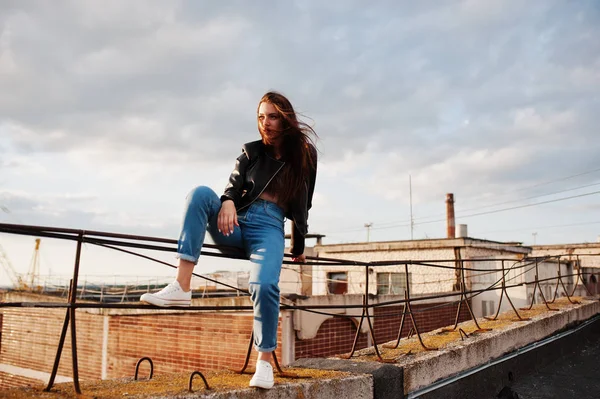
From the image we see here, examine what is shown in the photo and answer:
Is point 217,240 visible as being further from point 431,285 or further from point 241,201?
point 431,285

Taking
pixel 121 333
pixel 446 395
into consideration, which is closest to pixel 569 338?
pixel 446 395

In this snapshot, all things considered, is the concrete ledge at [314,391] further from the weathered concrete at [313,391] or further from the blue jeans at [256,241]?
the blue jeans at [256,241]

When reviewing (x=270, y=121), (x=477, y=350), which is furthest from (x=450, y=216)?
(x=270, y=121)

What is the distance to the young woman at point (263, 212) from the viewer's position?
2633 mm

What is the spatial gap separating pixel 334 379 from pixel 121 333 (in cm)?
1242

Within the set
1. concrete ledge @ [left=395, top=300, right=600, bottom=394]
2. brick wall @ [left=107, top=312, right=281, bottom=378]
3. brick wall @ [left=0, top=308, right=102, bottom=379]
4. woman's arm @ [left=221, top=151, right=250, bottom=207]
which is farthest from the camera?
brick wall @ [left=0, top=308, right=102, bottom=379]

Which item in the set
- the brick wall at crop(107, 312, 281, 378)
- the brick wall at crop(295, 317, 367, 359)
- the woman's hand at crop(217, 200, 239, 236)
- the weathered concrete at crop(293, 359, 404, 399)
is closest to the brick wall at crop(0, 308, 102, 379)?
the brick wall at crop(107, 312, 281, 378)

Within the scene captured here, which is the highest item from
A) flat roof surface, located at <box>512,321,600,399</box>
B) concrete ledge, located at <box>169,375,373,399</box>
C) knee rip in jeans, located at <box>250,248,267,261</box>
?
knee rip in jeans, located at <box>250,248,267,261</box>

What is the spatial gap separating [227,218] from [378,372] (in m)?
1.58

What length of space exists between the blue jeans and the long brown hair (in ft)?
0.39

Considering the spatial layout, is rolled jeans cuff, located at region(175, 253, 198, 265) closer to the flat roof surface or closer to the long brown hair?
the long brown hair

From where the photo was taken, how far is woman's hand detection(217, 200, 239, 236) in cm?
272

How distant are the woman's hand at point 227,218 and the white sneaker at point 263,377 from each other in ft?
2.36

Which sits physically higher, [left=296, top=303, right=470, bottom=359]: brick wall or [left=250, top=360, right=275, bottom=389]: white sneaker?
[left=250, top=360, right=275, bottom=389]: white sneaker
